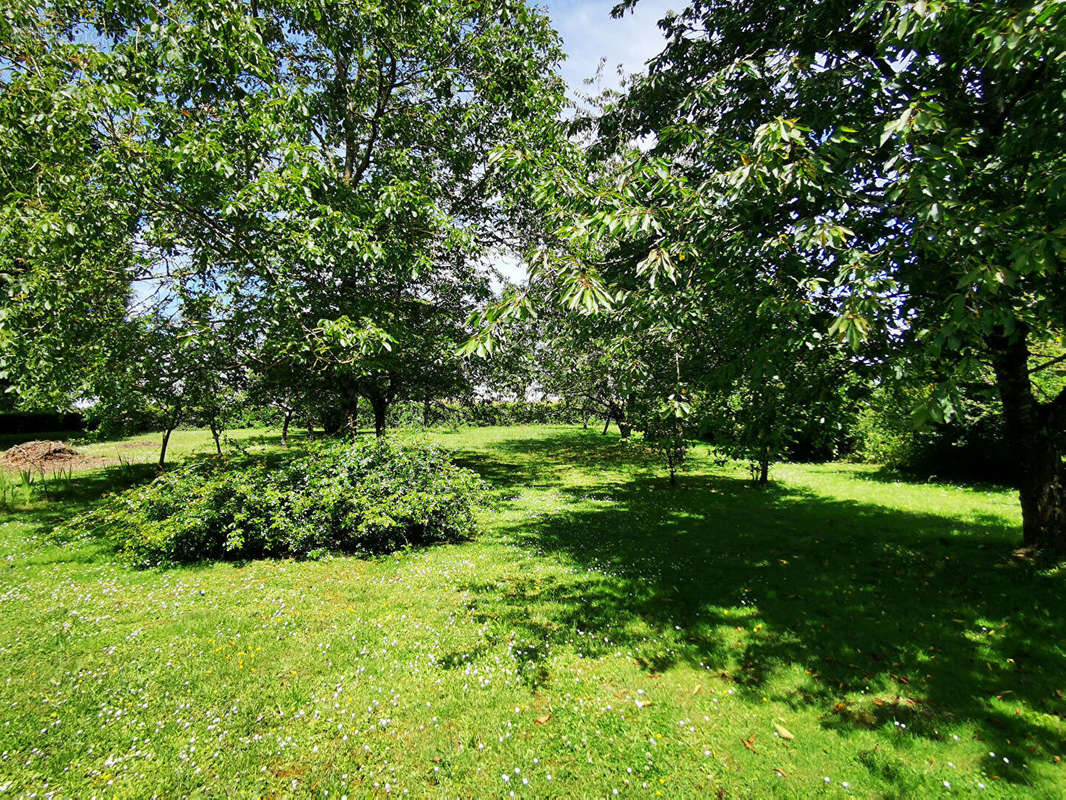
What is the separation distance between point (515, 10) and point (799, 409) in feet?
40.6

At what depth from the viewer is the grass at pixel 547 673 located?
3.42 meters

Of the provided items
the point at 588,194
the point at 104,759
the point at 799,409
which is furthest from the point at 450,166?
the point at 104,759

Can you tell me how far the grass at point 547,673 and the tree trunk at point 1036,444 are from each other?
77 cm

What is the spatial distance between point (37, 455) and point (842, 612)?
2724 centimetres

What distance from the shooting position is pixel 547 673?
4.71 meters

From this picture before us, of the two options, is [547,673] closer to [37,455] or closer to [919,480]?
[919,480]

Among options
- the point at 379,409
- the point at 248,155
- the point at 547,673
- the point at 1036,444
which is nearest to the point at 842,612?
the point at 547,673

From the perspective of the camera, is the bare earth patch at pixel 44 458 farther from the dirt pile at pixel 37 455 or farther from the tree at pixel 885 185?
the tree at pixel 885 185

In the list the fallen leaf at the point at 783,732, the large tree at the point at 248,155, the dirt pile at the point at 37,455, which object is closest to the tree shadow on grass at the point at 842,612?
the fallen leaf at the point at 783,732

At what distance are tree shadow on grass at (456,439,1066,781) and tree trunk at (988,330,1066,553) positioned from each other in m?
0.71

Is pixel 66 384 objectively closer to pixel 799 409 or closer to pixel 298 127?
pixel 298 127

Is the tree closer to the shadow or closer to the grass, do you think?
the grass

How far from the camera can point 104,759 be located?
137 inches

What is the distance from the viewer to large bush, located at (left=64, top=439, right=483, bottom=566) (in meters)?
7.95
